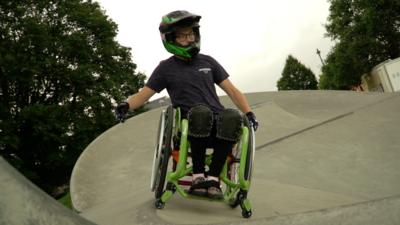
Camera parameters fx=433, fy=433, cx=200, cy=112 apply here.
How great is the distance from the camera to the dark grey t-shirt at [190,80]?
4387mm

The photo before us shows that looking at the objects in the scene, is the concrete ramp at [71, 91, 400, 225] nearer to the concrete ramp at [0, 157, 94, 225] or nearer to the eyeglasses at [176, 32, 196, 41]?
the concrete ramp at [0, 157, 94, 225]

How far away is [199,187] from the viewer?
409 cm

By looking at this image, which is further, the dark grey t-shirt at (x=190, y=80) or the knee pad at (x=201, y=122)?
the dark grey t-shirt at (x=190, y=80)

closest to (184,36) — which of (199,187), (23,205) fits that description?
(199,187)

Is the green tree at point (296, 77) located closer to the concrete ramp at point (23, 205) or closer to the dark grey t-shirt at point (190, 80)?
the dark grey t-shirt at point (190, 80)

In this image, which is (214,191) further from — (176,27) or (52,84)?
(52,84)

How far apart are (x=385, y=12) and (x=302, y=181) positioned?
103 feet

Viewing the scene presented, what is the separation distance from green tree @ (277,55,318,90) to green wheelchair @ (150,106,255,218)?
54288 mm

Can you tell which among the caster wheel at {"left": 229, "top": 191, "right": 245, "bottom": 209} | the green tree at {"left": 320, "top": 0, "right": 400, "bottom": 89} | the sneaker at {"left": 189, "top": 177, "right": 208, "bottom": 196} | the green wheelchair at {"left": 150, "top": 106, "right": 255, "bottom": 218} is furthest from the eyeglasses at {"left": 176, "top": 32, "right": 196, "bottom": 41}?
the green tree at {"left": 320, "top": 0, "right": 400, "bottom": 89}

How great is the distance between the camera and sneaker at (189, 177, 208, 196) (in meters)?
4.08

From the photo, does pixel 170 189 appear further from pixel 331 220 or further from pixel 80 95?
pixel 80 95

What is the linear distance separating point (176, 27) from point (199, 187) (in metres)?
1.59

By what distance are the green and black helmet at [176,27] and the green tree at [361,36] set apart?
110ft

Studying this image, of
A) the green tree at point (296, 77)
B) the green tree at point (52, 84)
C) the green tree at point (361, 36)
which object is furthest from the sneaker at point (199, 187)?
the green tree at point (296, 77)
